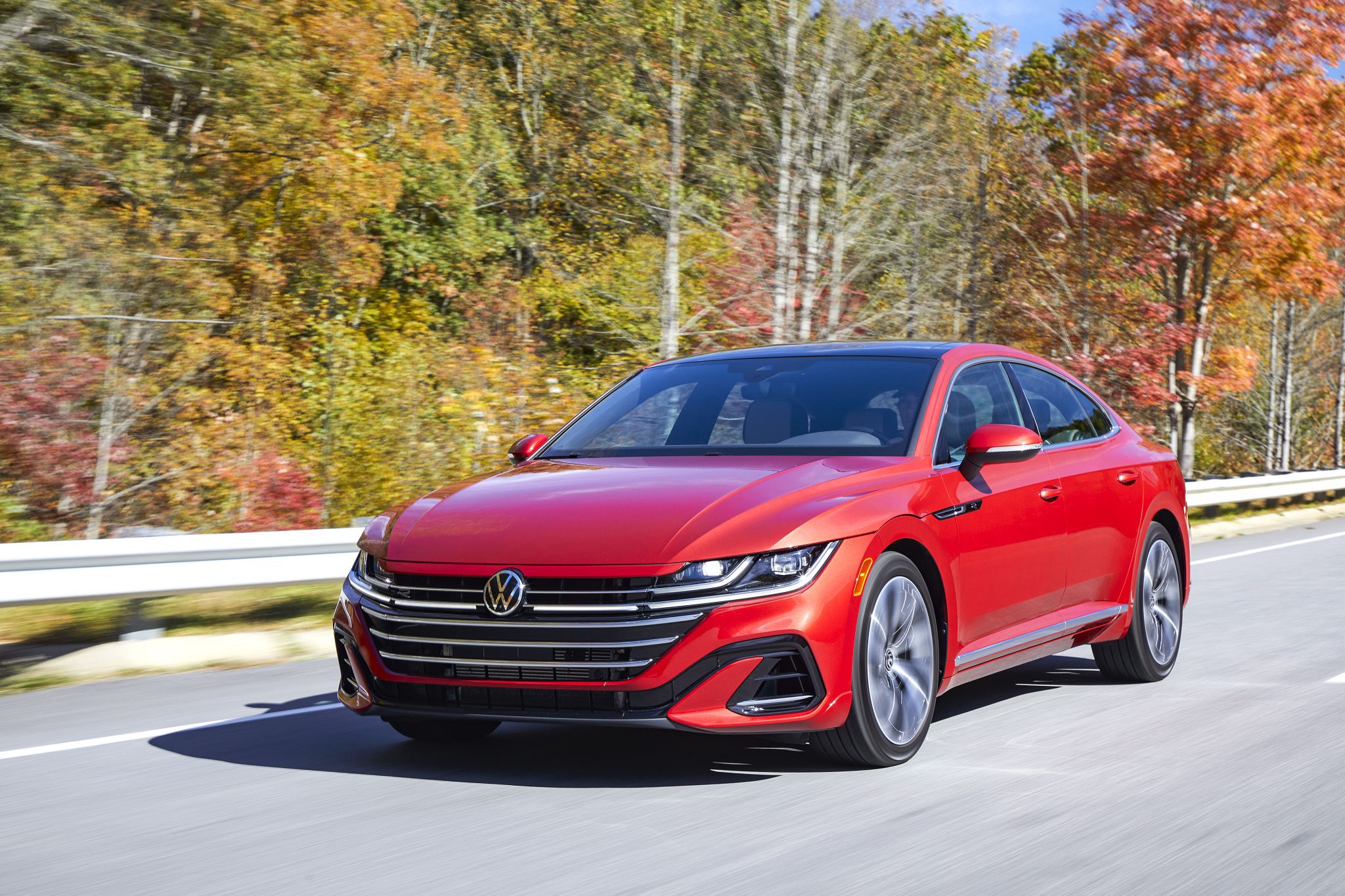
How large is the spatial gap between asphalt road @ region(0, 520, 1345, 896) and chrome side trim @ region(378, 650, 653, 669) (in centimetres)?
45

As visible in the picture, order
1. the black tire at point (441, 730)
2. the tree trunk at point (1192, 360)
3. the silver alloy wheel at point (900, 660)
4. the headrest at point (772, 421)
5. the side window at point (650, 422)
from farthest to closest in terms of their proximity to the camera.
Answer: the tree trunk at point (1192, 360) < the side window at point (650, 422) < the headrest at point (772, 421) < the black tire at point (441, 730) < the silver alloy wheel at point (900, 660)

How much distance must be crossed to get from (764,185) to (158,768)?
1779cm

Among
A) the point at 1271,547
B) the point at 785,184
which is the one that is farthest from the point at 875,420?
the point at 785,184

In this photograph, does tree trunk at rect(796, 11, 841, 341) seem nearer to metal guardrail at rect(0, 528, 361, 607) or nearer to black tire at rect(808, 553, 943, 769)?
metal guardrail at rect(0, 528, 361, 607)

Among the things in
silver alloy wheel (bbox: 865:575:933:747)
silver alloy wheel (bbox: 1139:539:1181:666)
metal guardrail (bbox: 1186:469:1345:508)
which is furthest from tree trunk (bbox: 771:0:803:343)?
silver alloy wheel (bbox: 865:575:933:747)

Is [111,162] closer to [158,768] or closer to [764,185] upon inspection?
[764,185]

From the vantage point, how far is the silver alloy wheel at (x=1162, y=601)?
25.9 feet

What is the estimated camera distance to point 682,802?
16.9 feet

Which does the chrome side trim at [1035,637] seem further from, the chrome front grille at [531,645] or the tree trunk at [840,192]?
the tree trunk at [840,192]

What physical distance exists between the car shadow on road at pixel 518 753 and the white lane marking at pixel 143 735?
0.06m

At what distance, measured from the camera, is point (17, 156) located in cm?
1527

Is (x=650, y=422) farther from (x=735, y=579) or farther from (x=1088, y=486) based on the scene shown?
(x=1088, y=486)

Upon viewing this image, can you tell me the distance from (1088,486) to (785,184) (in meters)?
14.1

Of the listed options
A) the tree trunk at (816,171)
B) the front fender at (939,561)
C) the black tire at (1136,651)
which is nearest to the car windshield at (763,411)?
the front fender at (939,561)
